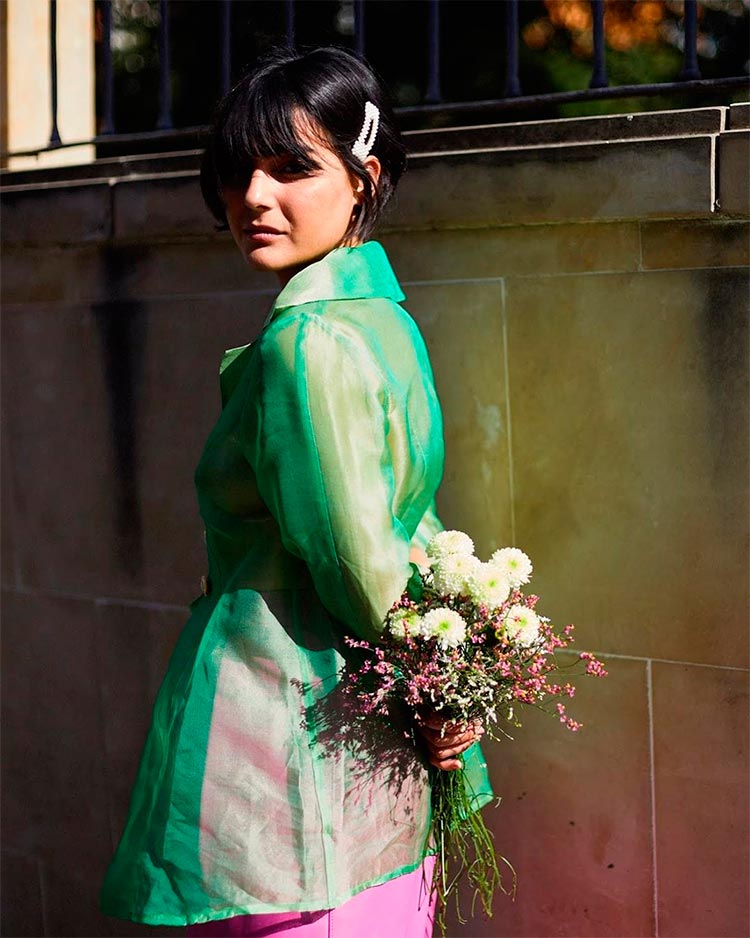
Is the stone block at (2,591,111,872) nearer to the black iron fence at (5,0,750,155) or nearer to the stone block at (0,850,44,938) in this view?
the stone block at (0,850,44,938)

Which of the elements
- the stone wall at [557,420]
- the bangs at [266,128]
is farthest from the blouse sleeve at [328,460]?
the stone wall at [557,420]

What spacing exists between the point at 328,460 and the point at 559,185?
Result: 1118mm

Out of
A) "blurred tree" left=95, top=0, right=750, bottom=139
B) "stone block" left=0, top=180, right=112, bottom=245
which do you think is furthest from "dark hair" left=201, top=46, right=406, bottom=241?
"blurred tree" left=95, top=0, right=750, bottom=139

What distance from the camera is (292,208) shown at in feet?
7.07

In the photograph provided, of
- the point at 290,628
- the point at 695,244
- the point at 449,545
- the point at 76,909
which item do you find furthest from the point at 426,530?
the point at 76,909

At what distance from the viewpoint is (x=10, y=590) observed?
374cm

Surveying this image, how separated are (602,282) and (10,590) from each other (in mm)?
2070

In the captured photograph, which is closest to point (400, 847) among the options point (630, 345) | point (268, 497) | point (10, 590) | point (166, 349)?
point (268, 497)

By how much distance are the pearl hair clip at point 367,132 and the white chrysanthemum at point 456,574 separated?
75 centimetres

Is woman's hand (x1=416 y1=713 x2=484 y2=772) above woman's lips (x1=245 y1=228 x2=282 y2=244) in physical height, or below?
below

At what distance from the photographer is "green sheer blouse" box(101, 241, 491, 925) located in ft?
6.54

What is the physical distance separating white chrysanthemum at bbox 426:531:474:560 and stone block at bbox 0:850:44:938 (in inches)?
91.5

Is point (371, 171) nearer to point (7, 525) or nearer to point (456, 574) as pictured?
point (456, 574)

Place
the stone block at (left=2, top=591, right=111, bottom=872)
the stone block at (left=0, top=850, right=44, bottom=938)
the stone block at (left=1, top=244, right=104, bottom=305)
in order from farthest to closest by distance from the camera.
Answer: the stone block at (left=0, top=850, right=44, bottom=938) → the stone block at (left=2, top=591, right=111, bottom=872) → the stone block at (left=1, top=244, right=104, bottom=305)
